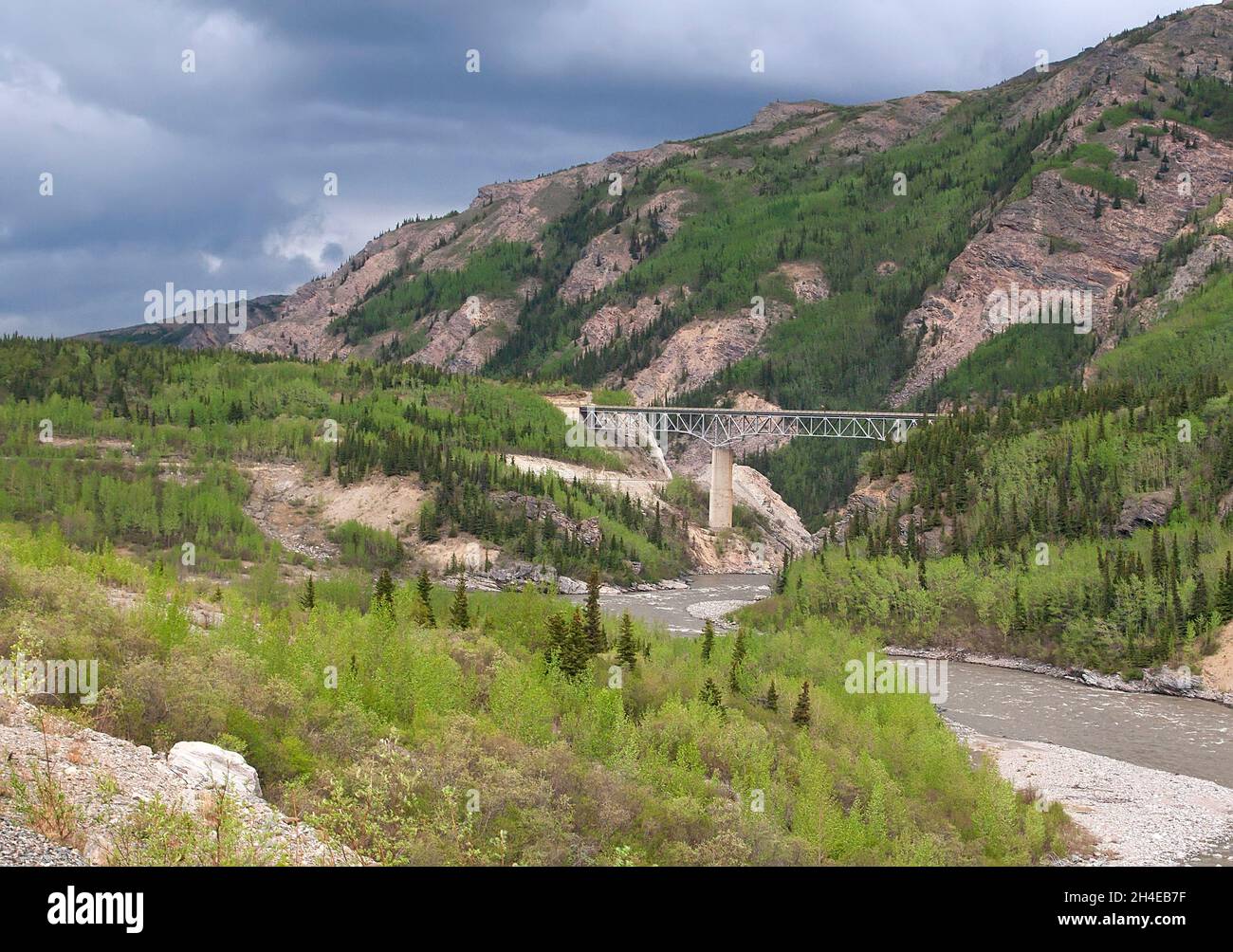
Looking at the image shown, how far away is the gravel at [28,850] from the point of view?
58.6ft

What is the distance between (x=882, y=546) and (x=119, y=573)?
8057cm

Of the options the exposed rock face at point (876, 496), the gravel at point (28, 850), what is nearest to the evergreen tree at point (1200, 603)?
the exposed rock face at point (876, 496)

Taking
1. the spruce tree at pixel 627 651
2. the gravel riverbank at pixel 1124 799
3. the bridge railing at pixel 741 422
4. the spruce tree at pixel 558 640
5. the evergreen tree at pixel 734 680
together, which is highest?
the bridge railing at pixel 741 422

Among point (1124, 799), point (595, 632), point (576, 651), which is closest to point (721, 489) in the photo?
point (1124, 799)

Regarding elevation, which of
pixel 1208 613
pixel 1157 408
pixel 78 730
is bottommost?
pixel 1208 613

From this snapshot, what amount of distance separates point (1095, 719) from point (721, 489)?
10789 centimetres

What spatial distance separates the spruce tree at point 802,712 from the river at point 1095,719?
49.5ft

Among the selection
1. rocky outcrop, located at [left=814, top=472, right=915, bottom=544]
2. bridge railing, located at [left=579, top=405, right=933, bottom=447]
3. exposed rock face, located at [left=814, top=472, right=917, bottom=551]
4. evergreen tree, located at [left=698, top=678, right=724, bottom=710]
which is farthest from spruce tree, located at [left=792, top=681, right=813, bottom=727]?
bridge railing, located at [left=579, top=405, right=933, bottom=447]

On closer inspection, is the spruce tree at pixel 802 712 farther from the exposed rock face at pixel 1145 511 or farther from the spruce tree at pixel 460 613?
the exposed rock face at pixel 1145 511

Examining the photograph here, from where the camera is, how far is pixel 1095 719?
3004 inches

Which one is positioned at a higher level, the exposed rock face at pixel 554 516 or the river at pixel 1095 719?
the exposed rock face at pixel 554 516

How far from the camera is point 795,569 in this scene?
116375 millimetres

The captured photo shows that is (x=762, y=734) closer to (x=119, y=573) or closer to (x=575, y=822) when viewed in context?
(x=575, y=822)
